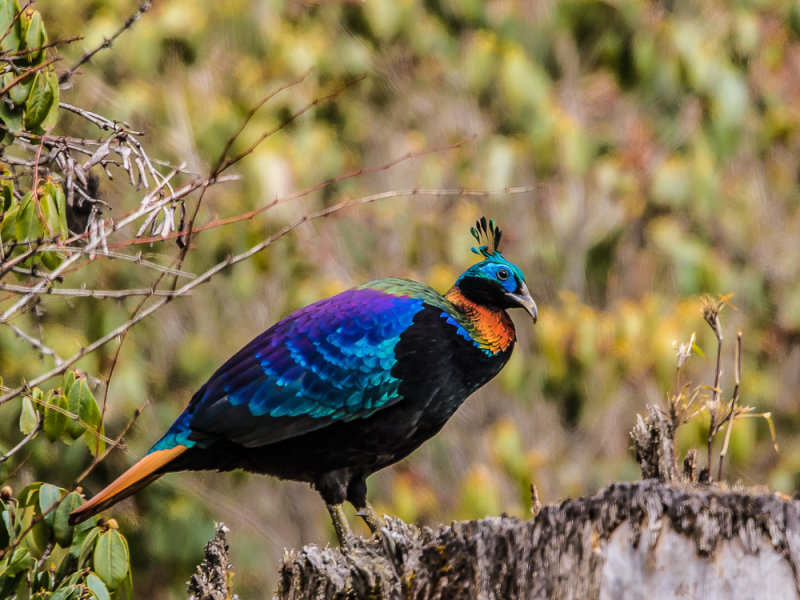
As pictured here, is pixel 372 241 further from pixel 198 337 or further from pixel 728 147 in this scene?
pixel 728 147

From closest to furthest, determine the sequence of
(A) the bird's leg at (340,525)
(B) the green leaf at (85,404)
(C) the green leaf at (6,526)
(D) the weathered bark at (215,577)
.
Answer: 1. (C) the green leaf at (6,526)
2. (B) the green leaf at (85,404)
3. (D) the weathered bark at (215,577)
4. (A) the bird's leg at (340,525)

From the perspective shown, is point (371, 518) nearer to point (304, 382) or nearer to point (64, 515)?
point (304, 382)

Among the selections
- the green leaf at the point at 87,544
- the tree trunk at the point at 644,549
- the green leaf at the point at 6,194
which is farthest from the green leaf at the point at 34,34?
the tree trunk at the point at 644,549

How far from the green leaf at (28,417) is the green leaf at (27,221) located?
51 centimetres

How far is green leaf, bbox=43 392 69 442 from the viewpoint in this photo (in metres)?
3.46

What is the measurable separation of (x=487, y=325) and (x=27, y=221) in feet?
5.93

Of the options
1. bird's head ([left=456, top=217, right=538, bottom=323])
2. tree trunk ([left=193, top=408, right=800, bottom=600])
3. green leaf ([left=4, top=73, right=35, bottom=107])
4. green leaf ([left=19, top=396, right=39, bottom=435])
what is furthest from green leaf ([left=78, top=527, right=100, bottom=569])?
bird's head ([left=456, top=217, right=538, bottom=323])

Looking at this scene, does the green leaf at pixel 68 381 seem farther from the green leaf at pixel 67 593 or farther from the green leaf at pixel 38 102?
the green leaf at pixel 38 102

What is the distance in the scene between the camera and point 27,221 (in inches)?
135

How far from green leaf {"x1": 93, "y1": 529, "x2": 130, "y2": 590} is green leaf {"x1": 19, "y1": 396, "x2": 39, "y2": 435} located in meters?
0.43

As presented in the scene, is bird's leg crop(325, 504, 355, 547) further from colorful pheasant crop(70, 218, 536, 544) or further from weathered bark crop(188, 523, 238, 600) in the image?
Answer: weathered bark crop(188, 523, 238, 600)

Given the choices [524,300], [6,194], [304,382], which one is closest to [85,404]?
[6,194]

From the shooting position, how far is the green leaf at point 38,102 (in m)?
3.46

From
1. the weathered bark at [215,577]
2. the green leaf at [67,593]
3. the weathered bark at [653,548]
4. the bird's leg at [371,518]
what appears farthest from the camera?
the bird's leg at [371,518]
